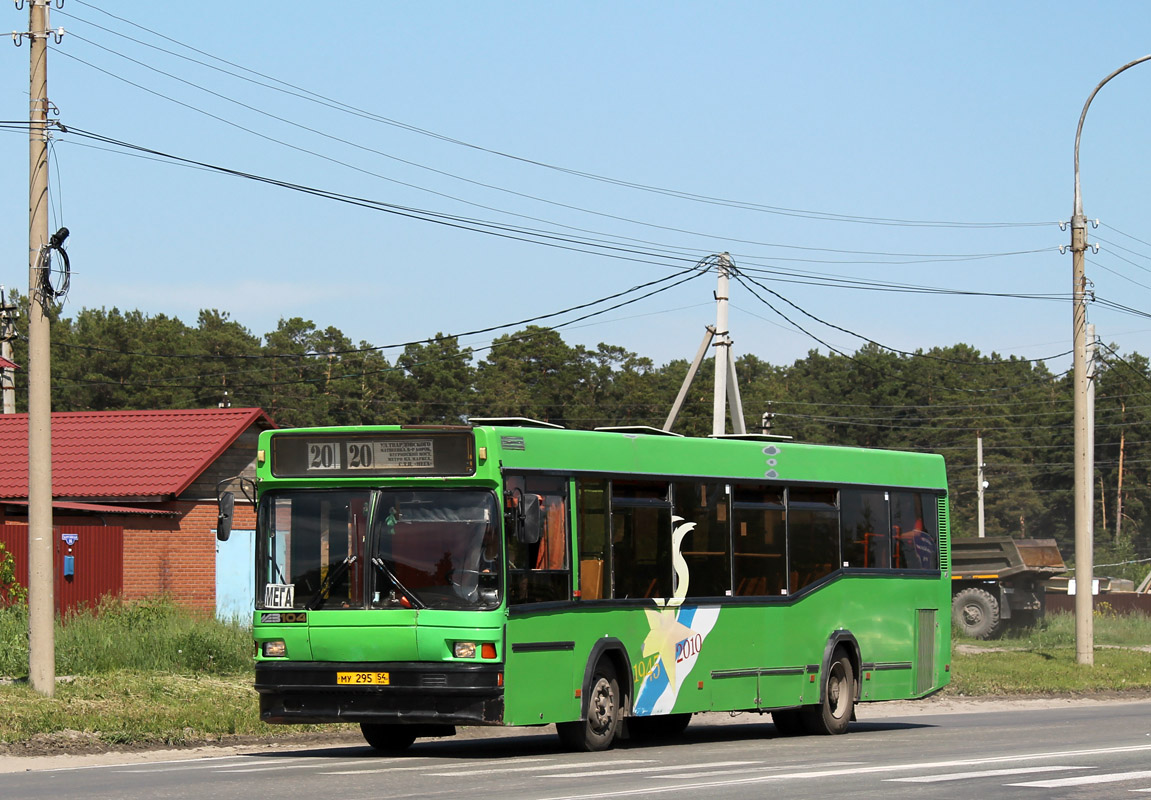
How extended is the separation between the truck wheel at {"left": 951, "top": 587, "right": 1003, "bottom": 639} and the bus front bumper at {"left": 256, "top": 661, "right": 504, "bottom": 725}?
3036cm

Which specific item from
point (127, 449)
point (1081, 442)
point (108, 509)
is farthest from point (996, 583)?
point (108, 509)

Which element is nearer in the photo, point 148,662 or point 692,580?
point 692,580

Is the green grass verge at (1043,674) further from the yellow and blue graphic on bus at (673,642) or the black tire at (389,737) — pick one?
the black tire at (389,737)

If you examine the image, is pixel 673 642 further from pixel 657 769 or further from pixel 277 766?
pixel 277 766

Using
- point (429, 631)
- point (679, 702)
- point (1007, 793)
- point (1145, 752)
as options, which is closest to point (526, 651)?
point (429, 631)

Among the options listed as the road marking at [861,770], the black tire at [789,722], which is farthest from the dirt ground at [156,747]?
the road marking at [861,770]

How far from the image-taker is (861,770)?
1298 cm

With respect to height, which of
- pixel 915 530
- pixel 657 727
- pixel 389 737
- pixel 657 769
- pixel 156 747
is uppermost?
pixel 915 530

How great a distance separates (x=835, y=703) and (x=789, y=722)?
0.55 m

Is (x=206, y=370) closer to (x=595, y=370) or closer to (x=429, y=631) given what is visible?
(x=595, y=370)

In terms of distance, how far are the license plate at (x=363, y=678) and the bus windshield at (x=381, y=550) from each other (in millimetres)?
558

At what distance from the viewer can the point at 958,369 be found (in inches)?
4929

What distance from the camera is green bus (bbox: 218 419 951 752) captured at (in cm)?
1394

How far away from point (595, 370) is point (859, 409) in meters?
25.7
